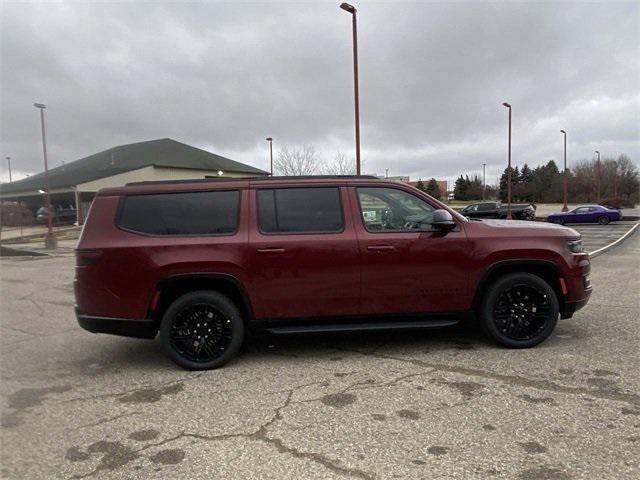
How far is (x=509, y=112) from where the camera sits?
31938mm

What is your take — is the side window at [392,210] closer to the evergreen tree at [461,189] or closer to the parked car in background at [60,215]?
the parked car in background at [60,215]

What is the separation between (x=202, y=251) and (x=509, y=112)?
31.6 m

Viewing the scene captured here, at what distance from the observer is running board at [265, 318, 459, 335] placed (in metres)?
4.83

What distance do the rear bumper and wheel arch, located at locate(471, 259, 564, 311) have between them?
3.31 m

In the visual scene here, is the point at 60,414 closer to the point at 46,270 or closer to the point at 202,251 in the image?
the point at 202,251

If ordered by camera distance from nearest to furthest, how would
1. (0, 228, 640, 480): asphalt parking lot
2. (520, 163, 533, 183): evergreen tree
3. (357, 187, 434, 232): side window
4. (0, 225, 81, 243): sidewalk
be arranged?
(0, 228, 640, 480): asphalt parking lot < (357, 187, 434, 232): side window < (0, 225, 81, 243): sidewalk < (520, 163, 533, 183): evergreen tree

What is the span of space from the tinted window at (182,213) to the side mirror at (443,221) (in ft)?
6.47

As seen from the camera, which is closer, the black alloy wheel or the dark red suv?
the dark red suv

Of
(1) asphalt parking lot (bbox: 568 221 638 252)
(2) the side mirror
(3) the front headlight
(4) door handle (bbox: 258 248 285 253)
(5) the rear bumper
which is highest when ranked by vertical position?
(2) the side mirror

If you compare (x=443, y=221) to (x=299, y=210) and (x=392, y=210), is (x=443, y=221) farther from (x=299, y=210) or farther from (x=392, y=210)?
(x=299, y=210)

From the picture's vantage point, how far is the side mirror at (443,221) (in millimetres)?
4777

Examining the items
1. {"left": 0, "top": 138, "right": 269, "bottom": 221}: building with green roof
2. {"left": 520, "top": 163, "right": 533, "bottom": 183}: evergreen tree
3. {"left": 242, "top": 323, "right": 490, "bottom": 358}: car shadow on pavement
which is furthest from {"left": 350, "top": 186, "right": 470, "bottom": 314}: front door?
{"left": 520, "top": 163, "right": 533, "bottom": 183}: evergreen tree

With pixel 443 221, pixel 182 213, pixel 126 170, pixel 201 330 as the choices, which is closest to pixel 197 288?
pixel 201 330

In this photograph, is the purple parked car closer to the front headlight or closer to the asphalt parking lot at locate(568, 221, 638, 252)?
the asphalt parking lot at locate(568, 221, 638, 252)
